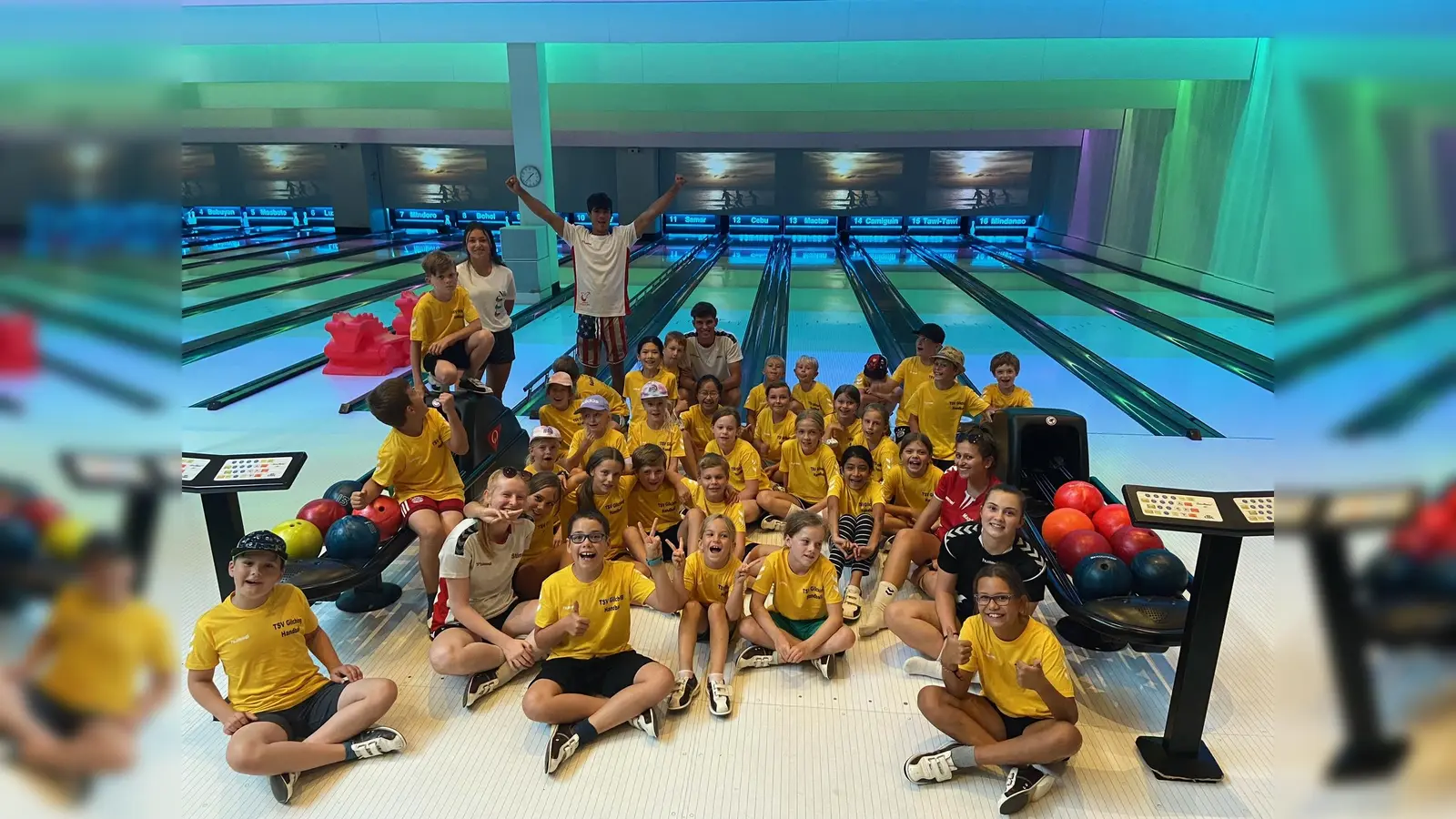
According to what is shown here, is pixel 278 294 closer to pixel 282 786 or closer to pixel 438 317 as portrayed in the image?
pixel 438 317

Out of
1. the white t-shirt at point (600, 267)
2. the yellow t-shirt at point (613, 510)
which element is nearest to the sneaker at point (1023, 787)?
the yellow t-shirt at point (613, 510)

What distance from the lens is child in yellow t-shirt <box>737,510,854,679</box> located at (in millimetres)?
2539

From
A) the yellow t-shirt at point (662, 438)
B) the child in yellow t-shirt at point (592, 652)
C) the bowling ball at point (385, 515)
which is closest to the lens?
the child in yellow t-shirt at point (592, 652)

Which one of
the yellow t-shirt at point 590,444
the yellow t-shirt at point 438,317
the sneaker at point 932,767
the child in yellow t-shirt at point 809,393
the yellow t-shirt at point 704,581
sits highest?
the yellow t-shirt at point 438,317

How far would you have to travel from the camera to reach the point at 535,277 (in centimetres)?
850

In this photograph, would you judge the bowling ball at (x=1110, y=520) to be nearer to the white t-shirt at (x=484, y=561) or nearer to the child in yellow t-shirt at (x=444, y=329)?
the white t-shirt at (x=484, y=561)

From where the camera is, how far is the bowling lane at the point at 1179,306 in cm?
718

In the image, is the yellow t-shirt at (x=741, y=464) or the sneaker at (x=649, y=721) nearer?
the sneaker at (x=649, y=721)

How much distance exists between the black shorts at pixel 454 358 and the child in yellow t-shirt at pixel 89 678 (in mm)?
3757

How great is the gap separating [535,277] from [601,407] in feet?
18.2

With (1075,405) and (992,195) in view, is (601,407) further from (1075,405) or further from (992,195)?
(992,195)

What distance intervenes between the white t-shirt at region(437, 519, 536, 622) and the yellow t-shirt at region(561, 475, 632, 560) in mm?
358

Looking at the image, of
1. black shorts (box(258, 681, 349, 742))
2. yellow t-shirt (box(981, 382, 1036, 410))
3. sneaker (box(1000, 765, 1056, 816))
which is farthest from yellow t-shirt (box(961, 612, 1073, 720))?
yellow t-shirt (box(981, 382, 1036, 410))

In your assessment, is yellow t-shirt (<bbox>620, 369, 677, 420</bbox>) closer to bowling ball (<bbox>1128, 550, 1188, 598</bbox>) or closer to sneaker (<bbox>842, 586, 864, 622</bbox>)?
sneaker (<bbox>842, 586, 864, 622</bbox>)
